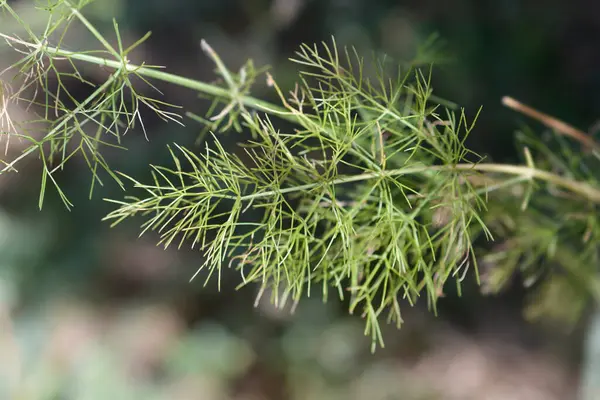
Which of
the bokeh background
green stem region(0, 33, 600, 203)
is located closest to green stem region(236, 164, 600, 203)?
green stem region(0, 33, 600, 203)

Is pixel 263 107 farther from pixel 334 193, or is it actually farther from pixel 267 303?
pixel 267 303

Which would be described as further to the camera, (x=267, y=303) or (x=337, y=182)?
(x=267, y=303)

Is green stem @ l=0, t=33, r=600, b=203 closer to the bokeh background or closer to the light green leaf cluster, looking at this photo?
the light green leaf cluster

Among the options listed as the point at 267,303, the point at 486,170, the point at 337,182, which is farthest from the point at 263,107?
the point at 267,303

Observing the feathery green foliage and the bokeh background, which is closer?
the feathery green foliage

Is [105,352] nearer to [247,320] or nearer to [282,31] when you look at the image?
[247,320]

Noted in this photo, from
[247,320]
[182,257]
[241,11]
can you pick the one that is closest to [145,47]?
[241,11]
